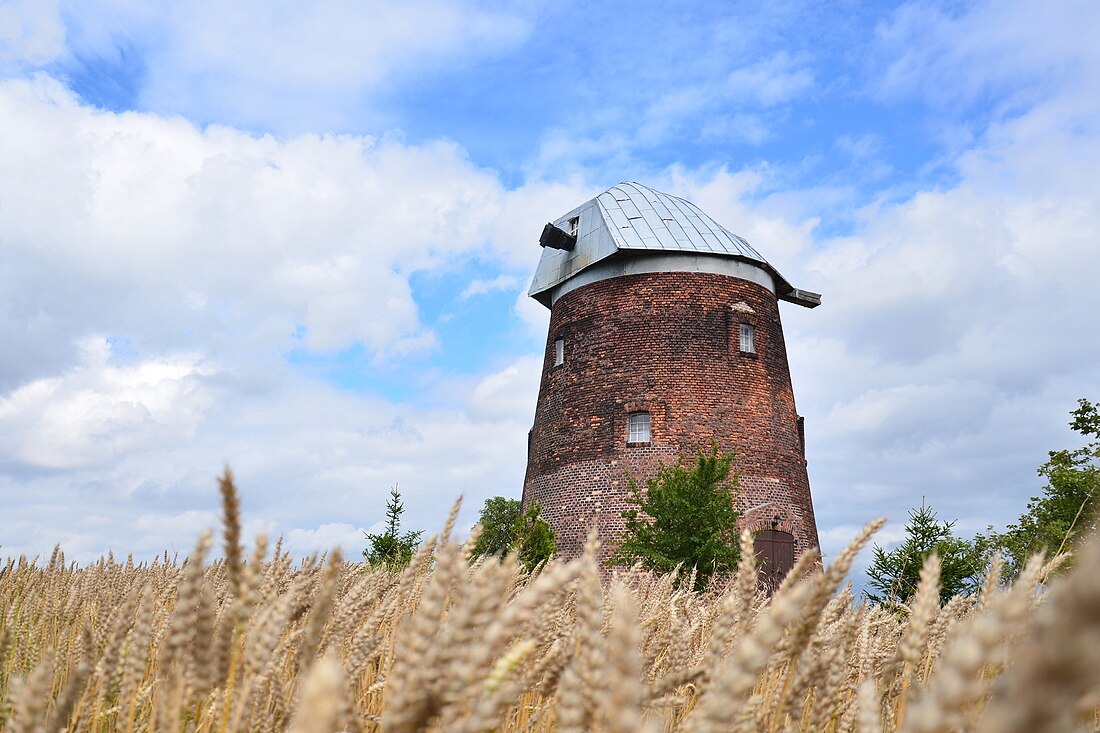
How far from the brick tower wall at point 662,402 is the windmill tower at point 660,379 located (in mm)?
31

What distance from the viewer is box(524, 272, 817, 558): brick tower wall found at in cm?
2169

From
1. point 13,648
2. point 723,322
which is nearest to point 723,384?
point 723,322

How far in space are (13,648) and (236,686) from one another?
2539mm

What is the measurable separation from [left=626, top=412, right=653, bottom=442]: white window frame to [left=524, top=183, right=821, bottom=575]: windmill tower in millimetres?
37

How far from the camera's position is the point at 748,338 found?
23.2 meters

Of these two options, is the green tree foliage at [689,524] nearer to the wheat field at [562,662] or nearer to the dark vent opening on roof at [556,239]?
the dark vent opening on roof at [556,239]

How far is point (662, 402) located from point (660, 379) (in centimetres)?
59

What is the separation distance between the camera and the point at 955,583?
15.8 m

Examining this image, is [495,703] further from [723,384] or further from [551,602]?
[723,384]

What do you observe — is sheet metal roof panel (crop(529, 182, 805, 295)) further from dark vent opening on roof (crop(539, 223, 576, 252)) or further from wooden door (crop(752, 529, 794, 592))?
wooden door (crop(752, 529, 794, 592))

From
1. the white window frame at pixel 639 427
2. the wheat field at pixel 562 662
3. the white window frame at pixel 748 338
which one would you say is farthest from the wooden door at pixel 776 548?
the wheat field at pixel 562 662

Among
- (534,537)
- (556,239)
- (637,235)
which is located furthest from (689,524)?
(556,239)

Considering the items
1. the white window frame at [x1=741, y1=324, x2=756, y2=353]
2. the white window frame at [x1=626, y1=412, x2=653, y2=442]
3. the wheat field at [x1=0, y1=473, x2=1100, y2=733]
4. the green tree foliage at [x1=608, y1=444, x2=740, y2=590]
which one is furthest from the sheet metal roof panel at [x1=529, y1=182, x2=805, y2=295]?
the wheat field at [x1=0, y1=473, x2=1100, y2=733]

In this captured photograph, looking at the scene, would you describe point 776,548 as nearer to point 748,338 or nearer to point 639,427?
point 639,427
